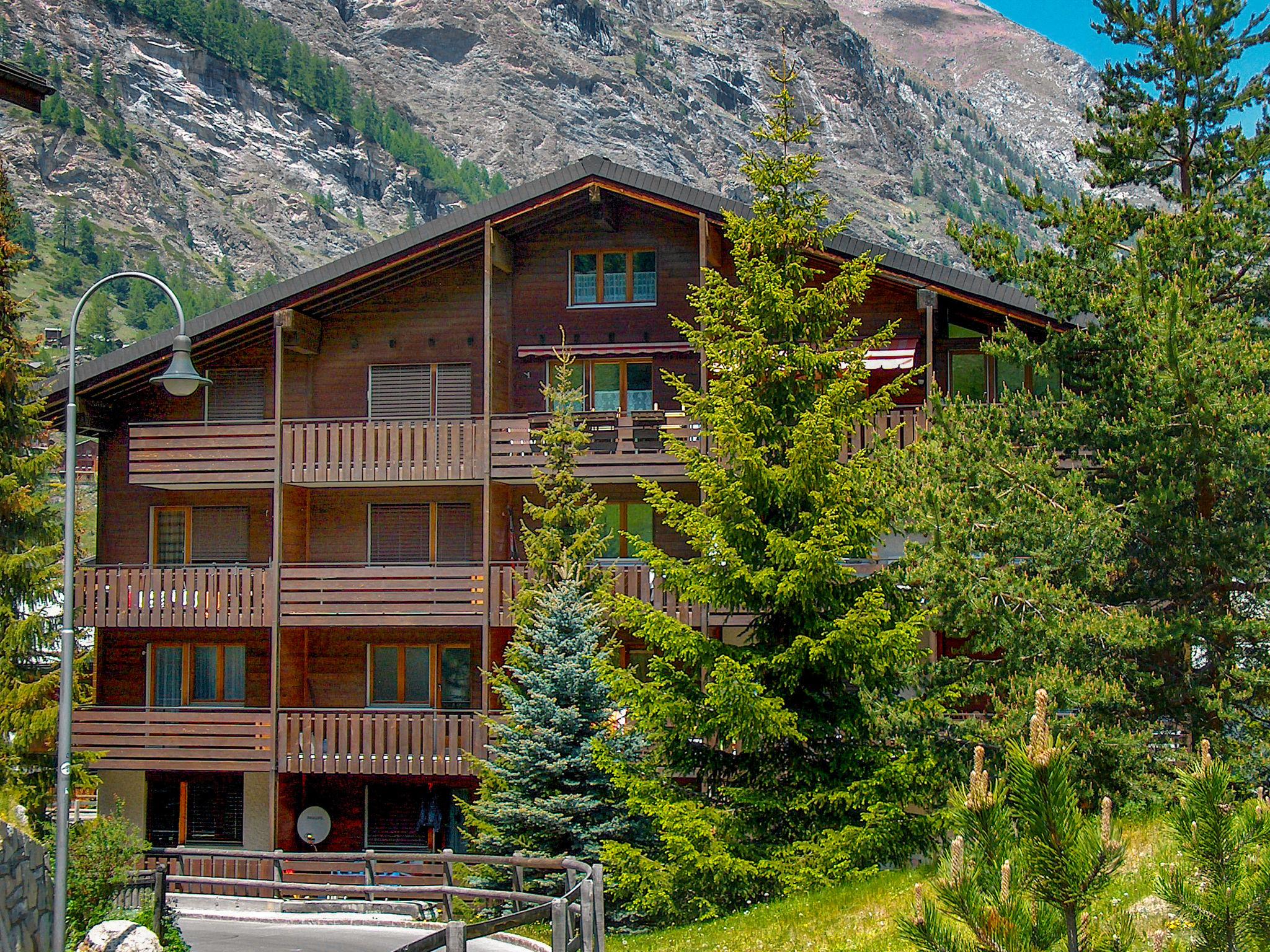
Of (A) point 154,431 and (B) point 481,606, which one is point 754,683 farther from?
(A) point 154,431

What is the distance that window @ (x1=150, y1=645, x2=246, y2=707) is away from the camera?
29.0m

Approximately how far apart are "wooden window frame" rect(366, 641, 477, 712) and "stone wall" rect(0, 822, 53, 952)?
10.8m

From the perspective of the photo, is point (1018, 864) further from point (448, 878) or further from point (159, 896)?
point (159, 896)

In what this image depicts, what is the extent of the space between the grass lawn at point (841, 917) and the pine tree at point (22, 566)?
40.5 feet

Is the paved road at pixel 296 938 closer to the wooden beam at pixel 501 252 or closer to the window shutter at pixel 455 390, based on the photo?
the window shutter at pixel 455 390

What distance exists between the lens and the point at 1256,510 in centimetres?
1848

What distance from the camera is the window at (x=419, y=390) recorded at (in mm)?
28453

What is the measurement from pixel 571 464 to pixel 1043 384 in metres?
8.84

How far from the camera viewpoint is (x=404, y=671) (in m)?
28.6

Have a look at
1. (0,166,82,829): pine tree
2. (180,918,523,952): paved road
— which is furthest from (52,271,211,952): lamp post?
(0,166,82,829): pine tree

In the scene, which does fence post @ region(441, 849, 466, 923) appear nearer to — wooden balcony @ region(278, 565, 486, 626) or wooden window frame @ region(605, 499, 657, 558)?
wooden balcony @ region(278, 565, 486, 626)

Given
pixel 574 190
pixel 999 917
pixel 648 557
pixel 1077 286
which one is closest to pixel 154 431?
pixel 574 190

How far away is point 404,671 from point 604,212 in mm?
9753

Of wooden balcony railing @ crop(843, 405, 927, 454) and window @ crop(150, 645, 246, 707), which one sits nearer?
wooden balcony railing @ crop(843, 405, 927, 454)
